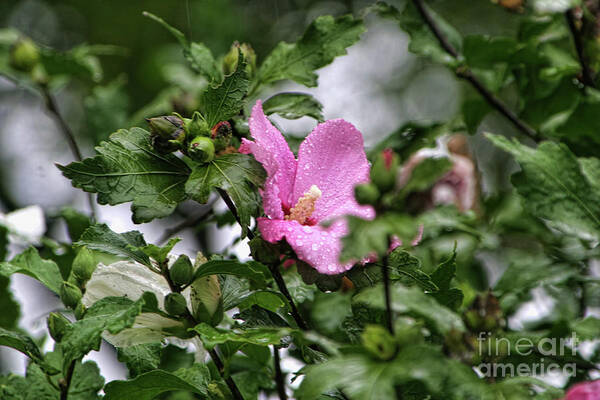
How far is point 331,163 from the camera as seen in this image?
0.72 m

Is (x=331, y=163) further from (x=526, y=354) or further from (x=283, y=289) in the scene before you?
(x=526, y=354)

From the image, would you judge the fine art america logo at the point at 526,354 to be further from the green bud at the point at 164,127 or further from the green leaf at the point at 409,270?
the green bud at the point at 164,127

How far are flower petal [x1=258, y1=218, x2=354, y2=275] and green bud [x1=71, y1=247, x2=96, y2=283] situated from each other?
0.22 metres

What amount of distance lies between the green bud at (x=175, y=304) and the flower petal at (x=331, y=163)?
15 cm

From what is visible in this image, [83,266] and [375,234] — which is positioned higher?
[375,234]

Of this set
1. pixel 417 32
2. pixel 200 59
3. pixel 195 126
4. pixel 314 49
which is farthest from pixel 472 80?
pixel 195 126

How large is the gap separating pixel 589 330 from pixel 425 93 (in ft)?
9.97

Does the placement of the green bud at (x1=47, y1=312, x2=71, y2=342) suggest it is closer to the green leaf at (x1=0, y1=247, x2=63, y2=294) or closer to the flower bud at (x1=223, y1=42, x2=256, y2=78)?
the green leaf at (x1=0, y1=247, x2=63, y2=294)

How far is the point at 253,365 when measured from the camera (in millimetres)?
915

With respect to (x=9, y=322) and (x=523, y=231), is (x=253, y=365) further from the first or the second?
(x=523, y=231)

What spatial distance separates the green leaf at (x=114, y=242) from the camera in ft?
2.23

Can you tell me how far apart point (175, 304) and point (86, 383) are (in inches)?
8.0

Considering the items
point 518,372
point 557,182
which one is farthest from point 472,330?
point 557,182

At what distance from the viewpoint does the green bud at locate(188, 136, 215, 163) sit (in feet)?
2.17
